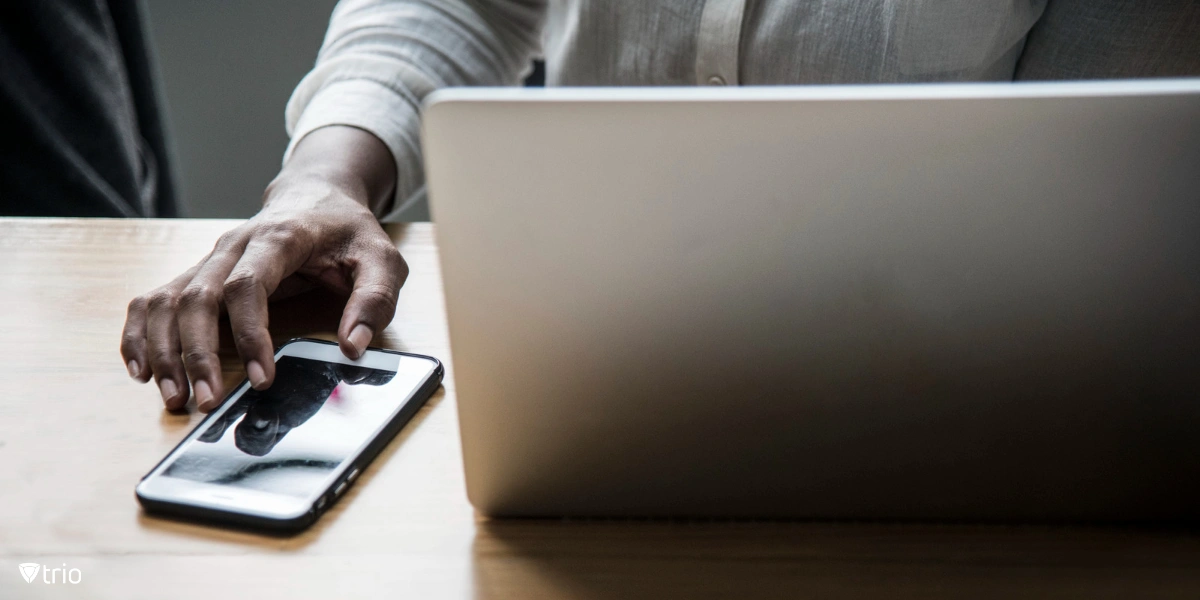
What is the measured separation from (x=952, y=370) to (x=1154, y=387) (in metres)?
0.08

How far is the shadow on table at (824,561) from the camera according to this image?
1.18 feet

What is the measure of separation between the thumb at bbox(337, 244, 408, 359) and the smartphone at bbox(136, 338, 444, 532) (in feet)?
0.04

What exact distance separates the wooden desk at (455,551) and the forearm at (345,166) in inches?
10.3

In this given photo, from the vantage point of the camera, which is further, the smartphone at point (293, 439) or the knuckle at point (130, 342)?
the knuckle at point (130, 342)

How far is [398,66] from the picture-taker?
787mm

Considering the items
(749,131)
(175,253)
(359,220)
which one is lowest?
(175,253)

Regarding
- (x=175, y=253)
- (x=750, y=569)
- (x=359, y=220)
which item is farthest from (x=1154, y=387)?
(x=175, y=253)

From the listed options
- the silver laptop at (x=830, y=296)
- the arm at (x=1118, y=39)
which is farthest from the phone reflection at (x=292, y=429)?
the arm at (x=1118, y=39)

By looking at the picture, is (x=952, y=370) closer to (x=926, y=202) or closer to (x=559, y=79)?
(x=926, y=202)

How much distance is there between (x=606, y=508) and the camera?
0.39m

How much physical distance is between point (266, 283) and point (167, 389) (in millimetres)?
91

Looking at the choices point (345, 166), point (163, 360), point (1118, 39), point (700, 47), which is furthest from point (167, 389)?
point (1118, 39)

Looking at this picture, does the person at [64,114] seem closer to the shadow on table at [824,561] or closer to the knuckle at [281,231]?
the knuckle at [281,231]

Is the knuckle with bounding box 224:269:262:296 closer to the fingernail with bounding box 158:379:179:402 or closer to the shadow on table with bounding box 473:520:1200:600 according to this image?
the fingernail with bounding box 158:379:179:402
